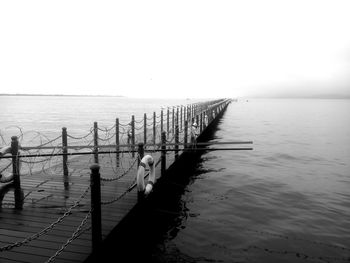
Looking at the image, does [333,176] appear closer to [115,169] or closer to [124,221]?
[115,169]

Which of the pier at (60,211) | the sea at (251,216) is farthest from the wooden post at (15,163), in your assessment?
the sea at (251,216)

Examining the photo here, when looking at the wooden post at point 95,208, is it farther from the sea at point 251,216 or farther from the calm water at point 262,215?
the calm water at point 262,215

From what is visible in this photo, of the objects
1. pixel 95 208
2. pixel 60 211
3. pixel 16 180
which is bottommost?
pixel 60 211

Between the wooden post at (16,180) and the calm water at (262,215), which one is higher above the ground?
the wooden post at (16,180)

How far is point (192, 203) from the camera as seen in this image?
33.7 ft

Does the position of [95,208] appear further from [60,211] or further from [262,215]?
[262,215]

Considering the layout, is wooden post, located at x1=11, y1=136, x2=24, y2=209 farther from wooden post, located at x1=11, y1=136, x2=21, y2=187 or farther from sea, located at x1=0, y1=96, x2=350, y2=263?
sea, located at x1=0, y1=96, x2=350, y2=263

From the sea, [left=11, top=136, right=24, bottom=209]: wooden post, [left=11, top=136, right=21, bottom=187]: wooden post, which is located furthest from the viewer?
[left=11, top=136, right=21, bottom=187]: wooden post

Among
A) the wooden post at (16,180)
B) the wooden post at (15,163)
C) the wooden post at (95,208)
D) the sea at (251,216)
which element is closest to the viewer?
the wooden post at (95,208)

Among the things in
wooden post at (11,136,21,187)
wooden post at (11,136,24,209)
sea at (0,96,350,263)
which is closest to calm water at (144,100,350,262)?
sea at (0,96,350,263)

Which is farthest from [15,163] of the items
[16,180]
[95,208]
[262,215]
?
[262,215]

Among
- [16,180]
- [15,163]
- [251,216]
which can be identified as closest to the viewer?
[16,180]

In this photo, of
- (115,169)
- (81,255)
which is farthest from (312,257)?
(115,169)

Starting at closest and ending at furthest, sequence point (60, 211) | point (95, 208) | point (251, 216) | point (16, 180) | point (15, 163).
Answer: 1. point (95, 208)
2. point (60, 211)
3. point (16, 180)
4. point (15, 163)
5. point (251, 216)
